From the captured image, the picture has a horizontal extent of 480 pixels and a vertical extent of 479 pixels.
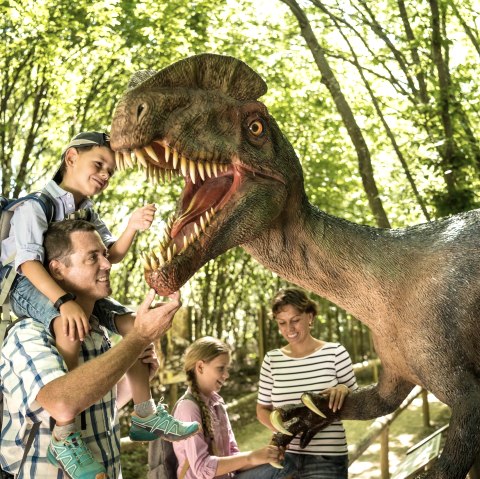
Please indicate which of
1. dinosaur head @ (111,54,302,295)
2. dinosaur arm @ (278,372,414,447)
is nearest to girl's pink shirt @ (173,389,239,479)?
dinosaur arm @ (278,372,414,447)

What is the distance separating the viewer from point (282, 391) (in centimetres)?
374

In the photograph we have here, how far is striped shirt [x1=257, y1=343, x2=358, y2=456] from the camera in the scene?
3564mm

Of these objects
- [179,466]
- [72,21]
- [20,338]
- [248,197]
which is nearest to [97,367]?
[20,338]

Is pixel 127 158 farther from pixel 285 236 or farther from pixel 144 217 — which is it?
pixel 144 217

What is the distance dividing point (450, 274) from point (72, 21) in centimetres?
599

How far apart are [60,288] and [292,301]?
1610 mm

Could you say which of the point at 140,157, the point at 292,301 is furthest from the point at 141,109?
the point at 292,301

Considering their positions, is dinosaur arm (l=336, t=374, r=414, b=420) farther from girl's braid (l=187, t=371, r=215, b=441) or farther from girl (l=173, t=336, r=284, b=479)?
girl's braid (l=187, t=371, r=215, b=441)

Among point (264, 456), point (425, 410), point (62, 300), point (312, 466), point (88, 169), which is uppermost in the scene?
point (88, 169)

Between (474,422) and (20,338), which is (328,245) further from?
(20,338)

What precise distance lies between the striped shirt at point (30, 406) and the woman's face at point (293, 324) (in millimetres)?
1556

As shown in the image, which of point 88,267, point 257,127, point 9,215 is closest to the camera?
point 257,127

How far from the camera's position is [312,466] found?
354 cm

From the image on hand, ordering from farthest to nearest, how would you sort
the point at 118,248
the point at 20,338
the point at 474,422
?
the point at 118,248 → the point at 20,338 → the point at 474,422
